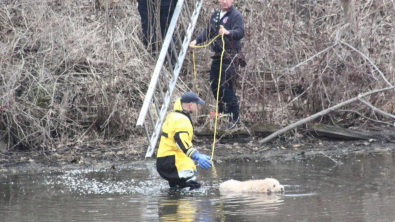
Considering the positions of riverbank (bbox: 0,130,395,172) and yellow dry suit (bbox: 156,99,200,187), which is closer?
yellow dry suit (bbox: 156,99,200,187)

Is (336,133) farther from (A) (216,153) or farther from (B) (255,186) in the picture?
(B) (255,186)

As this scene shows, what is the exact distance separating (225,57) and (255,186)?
405cm

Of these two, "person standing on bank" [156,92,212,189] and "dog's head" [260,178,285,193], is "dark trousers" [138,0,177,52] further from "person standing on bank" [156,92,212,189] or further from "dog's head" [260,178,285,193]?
"dog's head" [260,178,285,193]

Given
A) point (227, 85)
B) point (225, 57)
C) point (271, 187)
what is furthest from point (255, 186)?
point (225, 57)

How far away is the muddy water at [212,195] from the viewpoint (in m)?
7.61

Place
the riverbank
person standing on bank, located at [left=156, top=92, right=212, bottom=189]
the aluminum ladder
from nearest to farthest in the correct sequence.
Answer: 1. person standing on bank, located at [left=156, top=92, right=212, bottom=189]
2. the aluminum ladder
3. the riverbank

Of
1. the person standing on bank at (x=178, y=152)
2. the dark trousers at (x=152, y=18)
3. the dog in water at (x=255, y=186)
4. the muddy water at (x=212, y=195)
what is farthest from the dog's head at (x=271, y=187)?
the dark trousers at (x=152, y=18)

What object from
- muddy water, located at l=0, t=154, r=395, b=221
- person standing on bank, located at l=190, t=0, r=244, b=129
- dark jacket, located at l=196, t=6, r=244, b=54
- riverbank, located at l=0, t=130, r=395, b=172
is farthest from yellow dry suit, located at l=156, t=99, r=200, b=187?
person standing on bank, located at l=190, t=0, r=244, b=129

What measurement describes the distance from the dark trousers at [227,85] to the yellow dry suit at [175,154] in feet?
10.5

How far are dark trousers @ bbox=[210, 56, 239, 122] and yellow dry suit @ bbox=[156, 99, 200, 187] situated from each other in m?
3.20

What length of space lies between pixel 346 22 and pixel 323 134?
90.1 inches

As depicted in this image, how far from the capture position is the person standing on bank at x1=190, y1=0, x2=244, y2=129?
1220 centimetres

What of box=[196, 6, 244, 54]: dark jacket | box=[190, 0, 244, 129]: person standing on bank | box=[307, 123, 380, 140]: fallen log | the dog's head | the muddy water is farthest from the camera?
box=[307, 123, 380, 140]: fallen log

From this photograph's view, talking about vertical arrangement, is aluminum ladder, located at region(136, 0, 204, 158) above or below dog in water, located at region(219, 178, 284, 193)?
above
